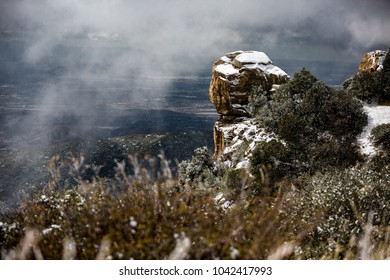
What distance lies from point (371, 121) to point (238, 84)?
10053 millimetres

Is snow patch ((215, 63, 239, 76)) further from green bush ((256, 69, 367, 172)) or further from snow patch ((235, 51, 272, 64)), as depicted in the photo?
green bush ((256, 69, 367, 172))

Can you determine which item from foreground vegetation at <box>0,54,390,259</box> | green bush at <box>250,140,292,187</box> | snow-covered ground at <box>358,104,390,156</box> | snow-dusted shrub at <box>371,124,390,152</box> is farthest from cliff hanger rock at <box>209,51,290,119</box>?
foreground vegetation at <box>0,54,390,259</box>

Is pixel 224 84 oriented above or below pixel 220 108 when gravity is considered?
above

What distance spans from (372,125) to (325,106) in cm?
211

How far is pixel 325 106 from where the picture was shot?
14.3 metres

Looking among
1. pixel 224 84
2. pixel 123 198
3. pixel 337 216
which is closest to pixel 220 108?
pixel 224 84

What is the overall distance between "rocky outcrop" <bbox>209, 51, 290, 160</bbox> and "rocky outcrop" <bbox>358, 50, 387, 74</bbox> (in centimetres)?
564

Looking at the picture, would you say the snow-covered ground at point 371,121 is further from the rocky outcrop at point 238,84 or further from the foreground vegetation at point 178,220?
the rocky outcrop at point 238,84

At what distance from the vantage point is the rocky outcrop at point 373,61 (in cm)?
2084

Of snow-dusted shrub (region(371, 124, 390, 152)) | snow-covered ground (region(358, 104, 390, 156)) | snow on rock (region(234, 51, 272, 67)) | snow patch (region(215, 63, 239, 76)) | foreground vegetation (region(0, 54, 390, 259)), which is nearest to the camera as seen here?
foreground vegetation (region(0, 54, 390, 259))

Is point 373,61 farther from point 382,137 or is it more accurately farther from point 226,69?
point 382,137

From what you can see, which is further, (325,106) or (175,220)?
(325,106)

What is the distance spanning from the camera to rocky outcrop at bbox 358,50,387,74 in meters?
20.8
